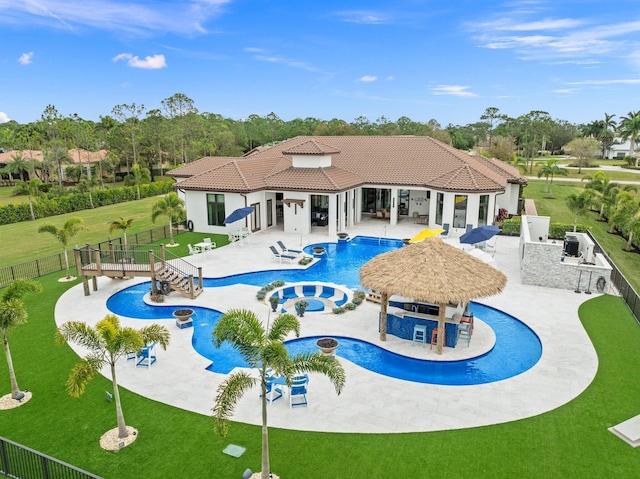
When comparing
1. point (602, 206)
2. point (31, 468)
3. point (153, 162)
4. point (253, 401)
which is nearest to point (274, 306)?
point (253, 401)

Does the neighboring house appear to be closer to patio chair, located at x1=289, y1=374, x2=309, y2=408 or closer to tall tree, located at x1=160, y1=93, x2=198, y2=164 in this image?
patio chair, located at x1=289, y1=374, x2=309, y2=408

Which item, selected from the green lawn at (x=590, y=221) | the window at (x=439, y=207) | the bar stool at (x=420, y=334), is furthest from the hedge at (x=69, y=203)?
the green lawn at (x=590, y=221)

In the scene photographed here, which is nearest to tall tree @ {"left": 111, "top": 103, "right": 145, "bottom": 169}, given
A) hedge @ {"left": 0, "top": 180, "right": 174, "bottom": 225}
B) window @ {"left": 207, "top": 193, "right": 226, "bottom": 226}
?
hedge @ {"left": 0, "top": 180, "right": 174, "bottom": 225}

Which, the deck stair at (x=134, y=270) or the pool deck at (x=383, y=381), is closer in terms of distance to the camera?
the pool deck at (x=383, y=381)

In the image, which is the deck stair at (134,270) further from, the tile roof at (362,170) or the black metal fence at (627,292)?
the black metal fence at (627,292)

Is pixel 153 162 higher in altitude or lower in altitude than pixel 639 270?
higher

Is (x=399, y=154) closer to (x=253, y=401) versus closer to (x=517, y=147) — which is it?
(x=253, y=401)
